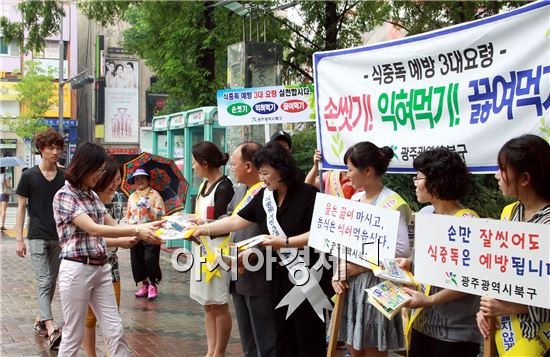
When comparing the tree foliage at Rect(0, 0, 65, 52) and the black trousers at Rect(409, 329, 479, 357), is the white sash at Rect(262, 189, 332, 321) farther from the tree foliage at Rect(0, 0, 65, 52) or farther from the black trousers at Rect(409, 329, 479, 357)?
the tree foliage at Rect(0, 0, 65, 52)

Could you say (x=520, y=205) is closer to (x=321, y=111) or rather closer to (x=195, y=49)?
(x=321, y=111)

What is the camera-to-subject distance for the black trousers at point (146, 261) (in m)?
8.38

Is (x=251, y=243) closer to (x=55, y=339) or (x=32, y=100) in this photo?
(x=55, y=339)

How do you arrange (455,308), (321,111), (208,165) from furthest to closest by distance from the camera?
1. (208,165)
2. (321,111)
3. (455,308)

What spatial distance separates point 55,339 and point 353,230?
364cm

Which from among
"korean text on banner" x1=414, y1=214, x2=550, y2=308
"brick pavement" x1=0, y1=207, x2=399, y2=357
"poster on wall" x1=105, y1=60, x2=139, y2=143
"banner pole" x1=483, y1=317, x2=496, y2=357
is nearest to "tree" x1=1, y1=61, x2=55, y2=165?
"poster on wall" x1=105, y1=60, x2=139, y2=143

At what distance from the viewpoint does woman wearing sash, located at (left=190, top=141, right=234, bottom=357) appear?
5.35m

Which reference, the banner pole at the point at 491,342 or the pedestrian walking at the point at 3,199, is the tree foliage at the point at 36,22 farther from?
the banner pole at the point at 491,342

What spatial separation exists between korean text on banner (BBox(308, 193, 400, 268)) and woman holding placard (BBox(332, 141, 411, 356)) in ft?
0.45

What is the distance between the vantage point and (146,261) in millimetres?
→ 8406

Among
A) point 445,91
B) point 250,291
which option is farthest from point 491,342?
point 250,291

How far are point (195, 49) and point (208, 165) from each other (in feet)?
31.8

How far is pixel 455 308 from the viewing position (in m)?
3.47

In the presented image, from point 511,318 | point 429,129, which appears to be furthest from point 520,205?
point 429,129
